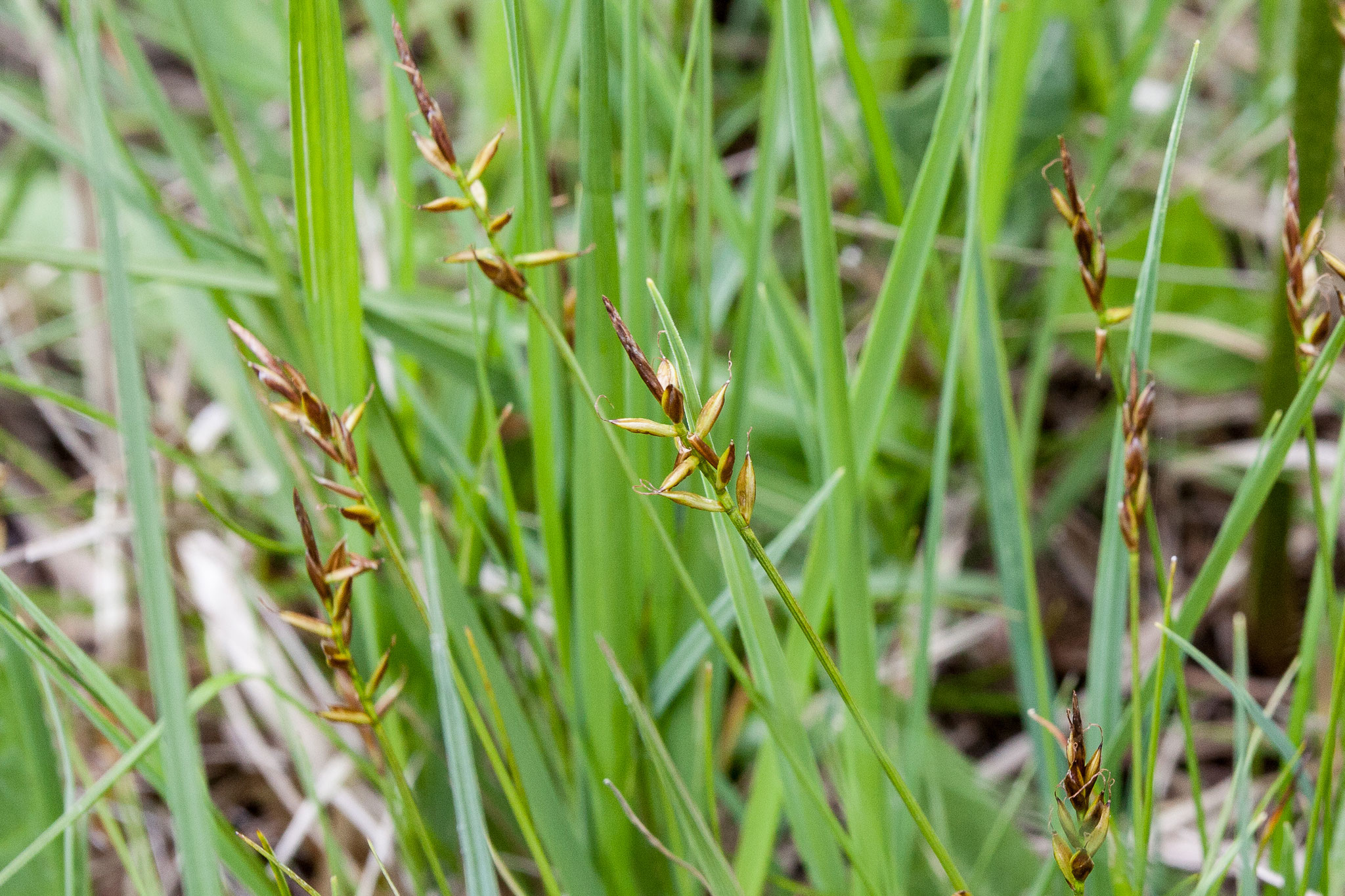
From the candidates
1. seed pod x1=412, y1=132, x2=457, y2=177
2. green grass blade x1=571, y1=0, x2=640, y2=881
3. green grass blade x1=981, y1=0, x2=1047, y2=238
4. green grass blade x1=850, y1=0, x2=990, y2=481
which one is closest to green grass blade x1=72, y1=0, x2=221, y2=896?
seed pod x1=412, y1=132, x2=457, y2=177

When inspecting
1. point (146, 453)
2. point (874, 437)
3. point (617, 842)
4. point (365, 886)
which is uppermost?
point (146, 453)

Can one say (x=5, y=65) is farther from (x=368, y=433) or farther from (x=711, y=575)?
(x=711, y=575)

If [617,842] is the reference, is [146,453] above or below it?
above

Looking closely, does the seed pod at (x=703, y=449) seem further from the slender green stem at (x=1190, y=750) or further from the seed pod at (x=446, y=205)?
the slender green stem at (x=1190, y=750)

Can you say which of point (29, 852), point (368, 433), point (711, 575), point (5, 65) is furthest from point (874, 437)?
point (5, 65)

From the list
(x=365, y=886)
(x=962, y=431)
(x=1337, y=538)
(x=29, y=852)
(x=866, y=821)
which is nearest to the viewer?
(x=29, y=852)

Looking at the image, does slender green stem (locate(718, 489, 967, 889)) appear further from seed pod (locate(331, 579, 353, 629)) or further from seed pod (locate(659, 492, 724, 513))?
seed pod (locate(331, 579, 353, 629))
